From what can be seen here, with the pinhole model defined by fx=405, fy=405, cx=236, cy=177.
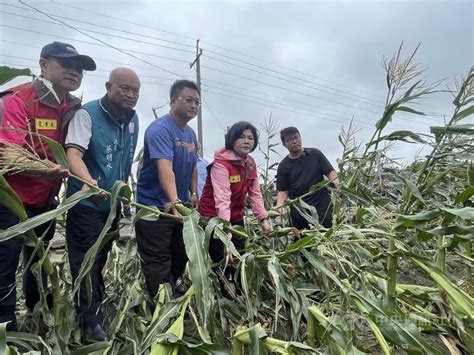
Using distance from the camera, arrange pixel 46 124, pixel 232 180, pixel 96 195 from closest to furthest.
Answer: pixel 96 195
pixel 46 124
pixel 232 180

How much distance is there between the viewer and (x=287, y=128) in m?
3.41

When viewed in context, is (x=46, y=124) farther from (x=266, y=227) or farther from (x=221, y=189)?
(x=266, y=227)

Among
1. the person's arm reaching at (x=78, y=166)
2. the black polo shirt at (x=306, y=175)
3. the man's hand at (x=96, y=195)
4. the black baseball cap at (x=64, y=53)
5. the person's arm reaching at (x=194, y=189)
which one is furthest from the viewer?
the black polo shirt at (x=306, y=175)

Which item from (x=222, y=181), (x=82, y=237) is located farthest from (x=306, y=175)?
(x=82, y=237)

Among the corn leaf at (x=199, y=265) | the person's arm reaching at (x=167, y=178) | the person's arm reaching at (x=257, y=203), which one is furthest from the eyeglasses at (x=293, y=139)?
the corn leaf at (x=199, y=265)

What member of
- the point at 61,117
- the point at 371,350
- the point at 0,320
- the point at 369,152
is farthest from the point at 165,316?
the point at 369,152

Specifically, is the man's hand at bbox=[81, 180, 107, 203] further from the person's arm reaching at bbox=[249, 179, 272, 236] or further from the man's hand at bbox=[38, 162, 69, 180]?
the person's arm reaching at bbox=[249, 179, 272, 236]

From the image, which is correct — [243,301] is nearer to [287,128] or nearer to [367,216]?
[367,216]

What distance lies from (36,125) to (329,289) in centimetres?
150

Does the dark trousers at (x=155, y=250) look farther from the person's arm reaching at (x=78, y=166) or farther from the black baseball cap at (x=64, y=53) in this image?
the black baseball cap at (x=64, y=53)

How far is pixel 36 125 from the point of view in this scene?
1.83m

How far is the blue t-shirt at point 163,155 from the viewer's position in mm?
2215

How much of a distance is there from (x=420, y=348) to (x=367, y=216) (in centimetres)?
85

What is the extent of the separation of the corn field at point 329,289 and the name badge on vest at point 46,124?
34 centimetres
